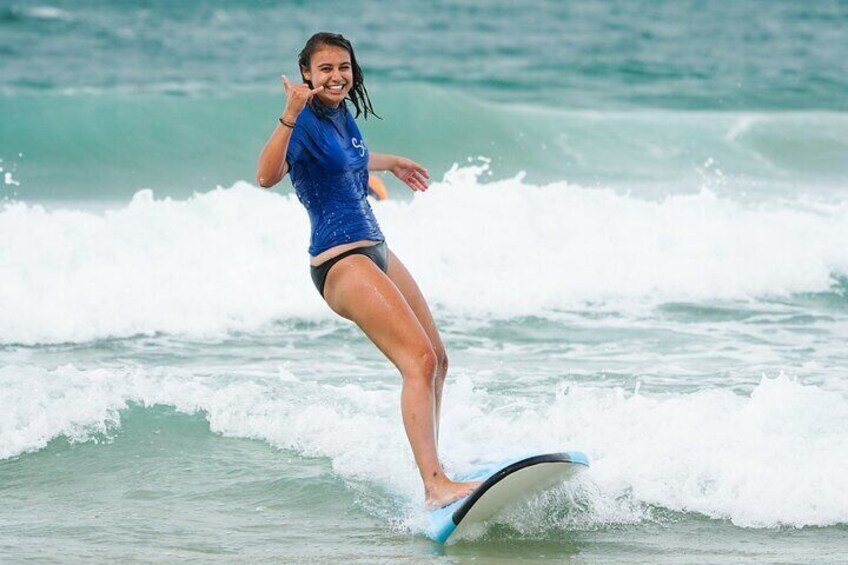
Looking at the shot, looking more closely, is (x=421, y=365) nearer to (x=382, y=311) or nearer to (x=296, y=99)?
(x=382, y=311)

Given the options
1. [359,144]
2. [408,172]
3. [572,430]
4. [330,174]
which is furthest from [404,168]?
[572,430]

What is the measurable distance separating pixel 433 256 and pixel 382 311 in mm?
6564

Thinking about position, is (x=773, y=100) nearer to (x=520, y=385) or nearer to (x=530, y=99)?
(x=530, y=99)

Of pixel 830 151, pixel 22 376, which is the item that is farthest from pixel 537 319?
pixel 830 151

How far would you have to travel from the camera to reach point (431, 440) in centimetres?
530

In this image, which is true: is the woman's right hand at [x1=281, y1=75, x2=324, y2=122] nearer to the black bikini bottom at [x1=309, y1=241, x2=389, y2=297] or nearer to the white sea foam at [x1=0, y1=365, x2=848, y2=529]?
the black bikini bottom at [x1=309, y1=241, x2=389, y2=297]

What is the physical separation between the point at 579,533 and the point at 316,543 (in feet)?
3.45

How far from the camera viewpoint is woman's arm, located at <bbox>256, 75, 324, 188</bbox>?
196 inches

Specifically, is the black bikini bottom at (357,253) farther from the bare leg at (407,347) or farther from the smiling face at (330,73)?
the smiling face at (330,73)

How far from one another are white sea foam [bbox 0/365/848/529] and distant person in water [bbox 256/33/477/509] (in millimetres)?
555

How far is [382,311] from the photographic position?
5.26 m

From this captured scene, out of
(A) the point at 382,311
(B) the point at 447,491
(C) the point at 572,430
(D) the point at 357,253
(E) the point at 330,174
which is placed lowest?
(B) the point at 447,491

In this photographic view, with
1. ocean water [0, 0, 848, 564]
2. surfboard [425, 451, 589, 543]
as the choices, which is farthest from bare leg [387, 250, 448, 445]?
ocean water [0, 0, 848, 564]

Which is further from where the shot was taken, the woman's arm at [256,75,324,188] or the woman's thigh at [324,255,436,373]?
the woman's thigh at [324,255,436,373]
